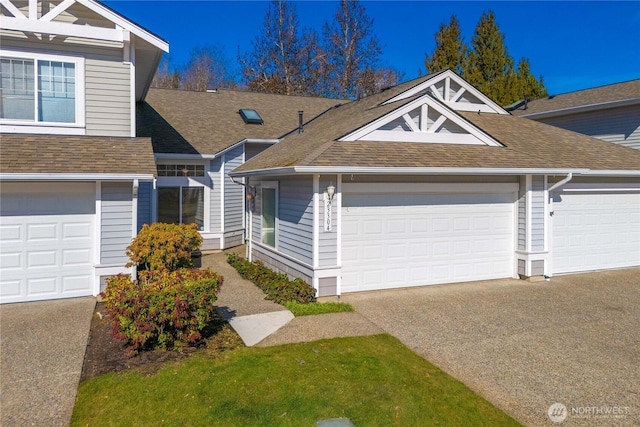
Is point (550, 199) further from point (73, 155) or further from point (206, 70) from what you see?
point (206, 70)

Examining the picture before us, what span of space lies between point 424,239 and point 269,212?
432cm

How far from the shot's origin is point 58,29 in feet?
30.2

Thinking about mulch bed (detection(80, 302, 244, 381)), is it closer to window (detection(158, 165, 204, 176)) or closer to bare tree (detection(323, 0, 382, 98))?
window (detection(158, 165, 204, 176))

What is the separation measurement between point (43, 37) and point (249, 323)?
7.41m

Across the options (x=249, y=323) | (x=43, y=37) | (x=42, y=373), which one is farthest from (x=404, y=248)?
(x=43, y=37)

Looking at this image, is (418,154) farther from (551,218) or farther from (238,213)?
(238,213)

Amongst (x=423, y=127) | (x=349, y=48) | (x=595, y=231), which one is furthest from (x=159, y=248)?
(x=349, y=48)

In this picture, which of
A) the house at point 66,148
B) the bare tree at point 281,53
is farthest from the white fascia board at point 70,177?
the bare tree at point 281,53

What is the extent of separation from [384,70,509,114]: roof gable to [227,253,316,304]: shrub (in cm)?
689

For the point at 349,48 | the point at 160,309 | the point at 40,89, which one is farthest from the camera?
the point at 349,48

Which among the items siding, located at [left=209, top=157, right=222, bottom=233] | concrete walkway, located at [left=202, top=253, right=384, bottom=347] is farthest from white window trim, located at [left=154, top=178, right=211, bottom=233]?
concrete walkway, located at [left=202, top=253, right=384, bottom=347]

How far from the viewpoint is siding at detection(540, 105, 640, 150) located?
16250 mm

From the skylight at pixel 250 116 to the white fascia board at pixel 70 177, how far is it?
30.9 ft

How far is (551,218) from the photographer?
1119 cm
